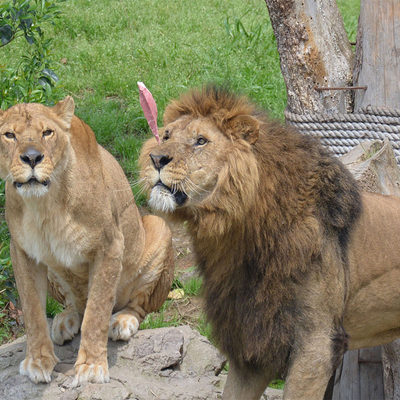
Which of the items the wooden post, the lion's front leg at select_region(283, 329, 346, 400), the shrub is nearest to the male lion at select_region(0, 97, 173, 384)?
the lion's front leg at select_region(283, 329, 346, 400)

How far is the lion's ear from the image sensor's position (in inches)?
131

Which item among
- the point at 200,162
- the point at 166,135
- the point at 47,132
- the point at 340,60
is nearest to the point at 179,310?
the point at 340,60

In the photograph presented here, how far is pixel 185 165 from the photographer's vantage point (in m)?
3.21

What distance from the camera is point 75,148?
13.5ft

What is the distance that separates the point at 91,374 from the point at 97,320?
0.28 metres

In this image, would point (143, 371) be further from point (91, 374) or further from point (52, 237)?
point (52, 237)

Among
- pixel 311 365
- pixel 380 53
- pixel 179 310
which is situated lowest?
pixel 179 310

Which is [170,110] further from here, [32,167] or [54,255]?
[54,255]

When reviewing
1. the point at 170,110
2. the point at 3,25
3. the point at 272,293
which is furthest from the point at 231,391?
the point at 3,25

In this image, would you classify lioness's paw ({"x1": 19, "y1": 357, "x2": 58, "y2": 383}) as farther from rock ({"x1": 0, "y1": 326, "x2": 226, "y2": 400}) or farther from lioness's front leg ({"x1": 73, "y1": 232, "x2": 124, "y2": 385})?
lioness's front leg ({"x1": 73, "y1": 232, "x2": 124, "y2": 385})

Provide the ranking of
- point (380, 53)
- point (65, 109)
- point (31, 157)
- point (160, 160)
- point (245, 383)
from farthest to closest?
point (380, 53) < point (65, 109) < point (245, 383) < point (31, 157) < point (160, 160)

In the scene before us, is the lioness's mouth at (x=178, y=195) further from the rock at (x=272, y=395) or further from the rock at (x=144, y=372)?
the rock at (x=272, y=395)

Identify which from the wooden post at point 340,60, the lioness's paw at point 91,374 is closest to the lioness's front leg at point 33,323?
the lioness's paw at point 91,374

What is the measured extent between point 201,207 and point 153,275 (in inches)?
64.7
